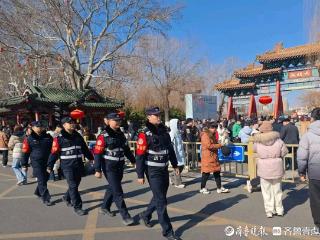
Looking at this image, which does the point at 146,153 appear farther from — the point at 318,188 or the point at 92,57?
the point at 92,57

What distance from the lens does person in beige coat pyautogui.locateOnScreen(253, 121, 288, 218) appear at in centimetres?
560

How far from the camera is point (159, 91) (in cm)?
3944

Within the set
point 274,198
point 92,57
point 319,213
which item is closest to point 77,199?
point 274,198

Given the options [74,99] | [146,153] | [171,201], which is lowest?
[171,201]

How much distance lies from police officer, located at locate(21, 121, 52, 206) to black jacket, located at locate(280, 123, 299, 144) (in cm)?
627

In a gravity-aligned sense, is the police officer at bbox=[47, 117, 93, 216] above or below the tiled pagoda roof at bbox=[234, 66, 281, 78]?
below

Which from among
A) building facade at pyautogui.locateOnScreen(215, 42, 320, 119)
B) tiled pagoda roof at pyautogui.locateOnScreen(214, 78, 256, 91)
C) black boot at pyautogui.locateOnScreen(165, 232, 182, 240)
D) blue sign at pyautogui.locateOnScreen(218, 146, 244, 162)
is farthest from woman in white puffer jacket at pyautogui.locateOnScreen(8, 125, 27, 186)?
tiled pagoda roof at pyautogui.locateOnScreen(214, 78, 256, 91)

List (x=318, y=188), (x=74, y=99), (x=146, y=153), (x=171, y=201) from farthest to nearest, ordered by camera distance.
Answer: (x=74, y=99) < (x=171, y=201) < (x=146, y=153) < (x=318, y=188)

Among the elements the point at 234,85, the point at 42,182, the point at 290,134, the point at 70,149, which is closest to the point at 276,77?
the point at 234,85

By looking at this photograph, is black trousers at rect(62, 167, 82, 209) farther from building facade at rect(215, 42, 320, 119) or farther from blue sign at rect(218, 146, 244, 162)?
building facade at rect(215, 42, 320, 119)

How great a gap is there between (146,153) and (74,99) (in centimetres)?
1819

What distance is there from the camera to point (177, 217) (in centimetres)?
582

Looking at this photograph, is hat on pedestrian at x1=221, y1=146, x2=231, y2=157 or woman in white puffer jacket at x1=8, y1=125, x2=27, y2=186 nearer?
hat on pedestrian at x1=221, y1=146, x2=231, y2=157

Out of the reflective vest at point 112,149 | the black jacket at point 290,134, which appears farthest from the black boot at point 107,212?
the black jacket at point 290,134
